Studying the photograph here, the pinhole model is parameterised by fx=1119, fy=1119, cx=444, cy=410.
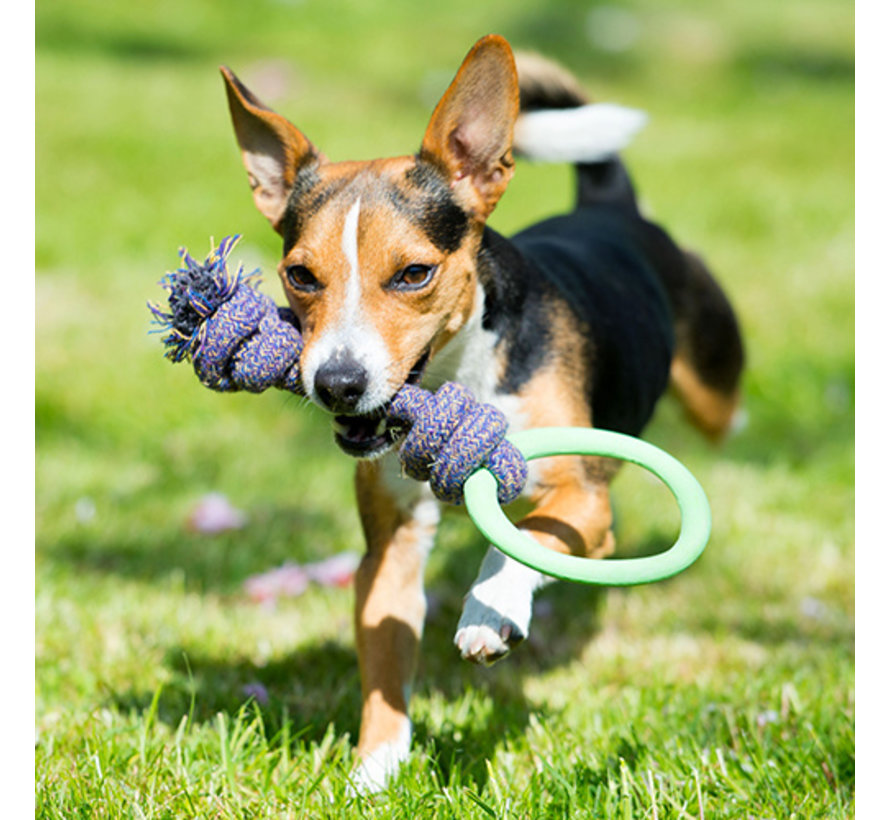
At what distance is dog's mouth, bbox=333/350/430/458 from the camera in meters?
2.92

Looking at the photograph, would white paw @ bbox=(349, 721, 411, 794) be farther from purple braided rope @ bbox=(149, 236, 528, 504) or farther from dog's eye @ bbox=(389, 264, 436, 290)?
dog's eye @ bbox=(389, 264, 436, 290)

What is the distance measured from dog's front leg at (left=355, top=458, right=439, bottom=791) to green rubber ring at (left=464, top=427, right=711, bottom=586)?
2.62 feet

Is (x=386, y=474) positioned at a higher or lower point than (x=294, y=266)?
lower

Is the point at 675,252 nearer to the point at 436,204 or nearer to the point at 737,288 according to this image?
the point at 436,204

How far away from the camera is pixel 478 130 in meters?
3.34

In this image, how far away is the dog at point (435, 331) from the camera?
2.91 metres

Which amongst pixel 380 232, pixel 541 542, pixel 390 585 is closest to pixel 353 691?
pixel 390 585

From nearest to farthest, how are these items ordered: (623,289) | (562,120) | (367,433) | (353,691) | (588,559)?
(588,559) → (367,433) → (353,691) → (623,289) → (562,120)

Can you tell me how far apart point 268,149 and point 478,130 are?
2.22ft

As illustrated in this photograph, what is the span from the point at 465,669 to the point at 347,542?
133 centimetres

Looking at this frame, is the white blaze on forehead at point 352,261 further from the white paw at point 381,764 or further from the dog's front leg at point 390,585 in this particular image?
the white paw at point 381,764

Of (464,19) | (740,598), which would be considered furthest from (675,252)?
(464,19)

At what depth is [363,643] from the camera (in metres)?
3.43

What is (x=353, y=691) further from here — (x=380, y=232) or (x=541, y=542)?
(x=380, y=232)
